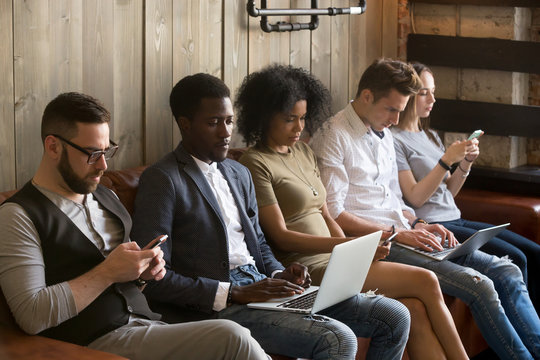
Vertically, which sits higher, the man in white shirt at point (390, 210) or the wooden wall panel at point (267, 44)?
the wooden wall panel at point (267, 44)

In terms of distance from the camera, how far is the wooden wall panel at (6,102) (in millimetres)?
2354

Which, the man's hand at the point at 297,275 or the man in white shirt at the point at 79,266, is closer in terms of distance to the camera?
the man in white shirt at the point at 79,266

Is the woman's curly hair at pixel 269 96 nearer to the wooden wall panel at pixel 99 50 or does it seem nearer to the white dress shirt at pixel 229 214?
the white dress shirt at pixel 229 214

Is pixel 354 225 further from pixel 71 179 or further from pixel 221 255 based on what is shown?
pixel 71 179

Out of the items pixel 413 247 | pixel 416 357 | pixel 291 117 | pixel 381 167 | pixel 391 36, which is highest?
pixel 391 36

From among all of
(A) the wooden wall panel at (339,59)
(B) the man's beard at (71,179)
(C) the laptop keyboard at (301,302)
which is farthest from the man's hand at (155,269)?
(A) the wooden wall panel at (339,59)

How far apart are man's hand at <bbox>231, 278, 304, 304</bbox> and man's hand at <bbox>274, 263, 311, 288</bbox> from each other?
0.12m

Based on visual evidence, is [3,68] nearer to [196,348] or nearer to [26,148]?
[26,148]

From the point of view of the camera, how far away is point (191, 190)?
2465 millimetres

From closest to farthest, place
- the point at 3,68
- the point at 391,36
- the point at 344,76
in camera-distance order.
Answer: the point at 3,68 < the point at 344,76 < the point at 391,36

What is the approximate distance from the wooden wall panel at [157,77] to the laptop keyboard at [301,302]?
838mm

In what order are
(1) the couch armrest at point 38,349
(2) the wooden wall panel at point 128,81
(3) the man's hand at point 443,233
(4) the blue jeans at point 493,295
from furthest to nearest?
1. (3) the man's hand at point 443,233
2. (4) the blue jeans at point 493,295
3. (2) the wooden wall panel at point 128,81
4. (1) the couch armrest at point 38,349

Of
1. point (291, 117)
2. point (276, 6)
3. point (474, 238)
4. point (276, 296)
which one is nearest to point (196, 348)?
point (276, 296)

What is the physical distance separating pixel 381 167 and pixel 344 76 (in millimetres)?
805
